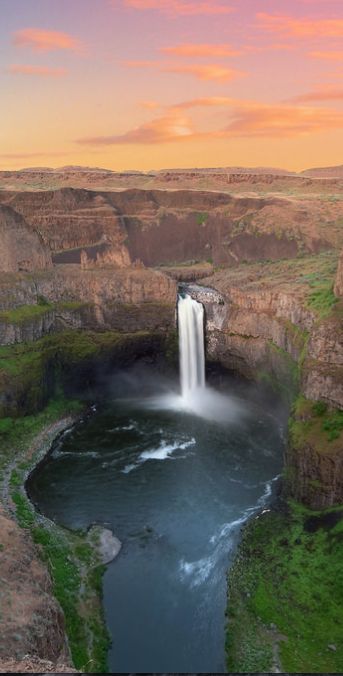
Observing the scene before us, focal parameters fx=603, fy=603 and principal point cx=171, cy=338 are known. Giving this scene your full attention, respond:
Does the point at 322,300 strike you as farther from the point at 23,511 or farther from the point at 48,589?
the point at 48,589

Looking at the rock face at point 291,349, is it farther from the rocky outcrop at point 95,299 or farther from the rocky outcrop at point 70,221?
the rocky outcrop at point 70,221

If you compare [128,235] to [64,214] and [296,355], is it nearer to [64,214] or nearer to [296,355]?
[64,214]

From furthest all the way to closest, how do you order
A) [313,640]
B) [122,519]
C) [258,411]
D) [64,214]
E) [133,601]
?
[64,214] < [258,411] < [122,519] < [133,601] < [313,640]

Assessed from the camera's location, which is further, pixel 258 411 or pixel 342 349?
pixel 258 411

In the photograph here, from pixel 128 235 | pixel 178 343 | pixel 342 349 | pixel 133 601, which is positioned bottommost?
pixel 133 601

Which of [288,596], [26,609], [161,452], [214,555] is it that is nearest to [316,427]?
[214,555]

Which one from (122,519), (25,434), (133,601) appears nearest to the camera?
(133,601)

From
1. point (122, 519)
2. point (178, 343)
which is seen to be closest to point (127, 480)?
point (122, 519)

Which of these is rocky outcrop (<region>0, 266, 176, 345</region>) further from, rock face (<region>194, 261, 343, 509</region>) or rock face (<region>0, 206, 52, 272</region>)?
rock face (<region>194, 261, 343, 509</region>)
